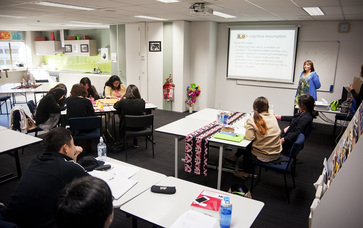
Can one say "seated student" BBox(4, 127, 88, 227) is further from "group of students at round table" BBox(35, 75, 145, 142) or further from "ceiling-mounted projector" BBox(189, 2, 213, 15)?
"ceiling-mounted projector" BBox(189, 2, 213, 15)

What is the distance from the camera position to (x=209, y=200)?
1874 millimetres

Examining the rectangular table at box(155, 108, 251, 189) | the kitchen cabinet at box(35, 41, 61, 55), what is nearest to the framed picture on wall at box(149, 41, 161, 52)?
the rectangular table at box(155, 108, 251, 189)

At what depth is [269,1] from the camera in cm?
397

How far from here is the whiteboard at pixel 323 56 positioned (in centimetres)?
627

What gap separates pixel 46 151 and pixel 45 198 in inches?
14.0

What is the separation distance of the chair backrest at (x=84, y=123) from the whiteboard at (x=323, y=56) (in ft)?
17.0

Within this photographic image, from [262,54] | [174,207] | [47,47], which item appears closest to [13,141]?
[174,207]

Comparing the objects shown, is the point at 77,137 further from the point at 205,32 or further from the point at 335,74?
the point at 335,74

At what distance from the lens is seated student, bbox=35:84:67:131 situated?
445 cm

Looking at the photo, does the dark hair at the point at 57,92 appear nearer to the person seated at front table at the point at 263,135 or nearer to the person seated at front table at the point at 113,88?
the person seated at front table at the point at 113,88

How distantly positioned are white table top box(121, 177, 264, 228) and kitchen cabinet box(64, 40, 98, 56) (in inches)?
354

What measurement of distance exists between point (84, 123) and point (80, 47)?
6.97m

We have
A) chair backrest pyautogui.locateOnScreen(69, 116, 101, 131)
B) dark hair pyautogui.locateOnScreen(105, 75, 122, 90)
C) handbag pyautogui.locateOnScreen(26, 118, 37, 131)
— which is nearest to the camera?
chair backrest pyautogui.locateOnScreen(69, 116, 101, 131)

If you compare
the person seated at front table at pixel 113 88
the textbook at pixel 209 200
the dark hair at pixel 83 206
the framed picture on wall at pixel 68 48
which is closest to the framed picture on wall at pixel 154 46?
the person seated at front table at pixel 113 88
